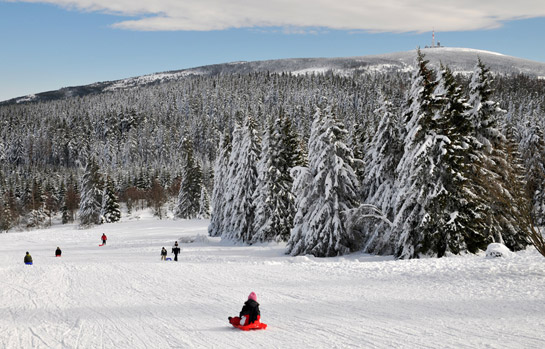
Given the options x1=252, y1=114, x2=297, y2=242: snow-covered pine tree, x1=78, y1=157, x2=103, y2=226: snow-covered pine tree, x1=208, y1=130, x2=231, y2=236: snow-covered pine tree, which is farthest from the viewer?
x1=78, y1=157, x2=103, y2=226: snow-covered pine tree

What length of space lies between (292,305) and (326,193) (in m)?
15.6

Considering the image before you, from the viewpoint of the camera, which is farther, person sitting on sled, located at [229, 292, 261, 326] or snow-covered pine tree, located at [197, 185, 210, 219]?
snow-covered pine tree, located at [197, 185, 210, 219]

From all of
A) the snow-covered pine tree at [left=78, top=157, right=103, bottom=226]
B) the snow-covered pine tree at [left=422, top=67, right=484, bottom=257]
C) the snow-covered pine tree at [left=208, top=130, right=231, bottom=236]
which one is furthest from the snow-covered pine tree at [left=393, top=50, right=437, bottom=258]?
the snow-covered pine tree at [left=78, top=157, right=103, bottom=226]

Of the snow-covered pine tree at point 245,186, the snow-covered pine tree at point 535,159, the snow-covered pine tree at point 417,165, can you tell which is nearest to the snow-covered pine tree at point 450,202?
the snow-covered pine tree at point 417,165

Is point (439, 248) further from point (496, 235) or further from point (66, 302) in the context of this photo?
point (66, 302)

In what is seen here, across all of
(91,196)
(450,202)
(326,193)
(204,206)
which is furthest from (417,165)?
(91,196)

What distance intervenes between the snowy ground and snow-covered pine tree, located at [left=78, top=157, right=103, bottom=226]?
178 feet

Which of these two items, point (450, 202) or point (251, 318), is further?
point (450, 202)

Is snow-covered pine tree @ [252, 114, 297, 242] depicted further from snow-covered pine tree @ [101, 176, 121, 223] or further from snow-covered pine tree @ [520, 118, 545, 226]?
snow-covered pine tree @ [101, 176, 121, 223]

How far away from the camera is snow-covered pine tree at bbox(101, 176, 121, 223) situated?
7287 centimetres

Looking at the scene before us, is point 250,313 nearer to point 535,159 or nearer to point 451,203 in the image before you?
point 451,203

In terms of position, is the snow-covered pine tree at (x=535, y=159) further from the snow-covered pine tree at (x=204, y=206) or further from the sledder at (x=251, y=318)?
the snow-covered pine tree at (x=204, y=206)

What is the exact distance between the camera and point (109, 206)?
73938mm

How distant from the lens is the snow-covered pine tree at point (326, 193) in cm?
2836
